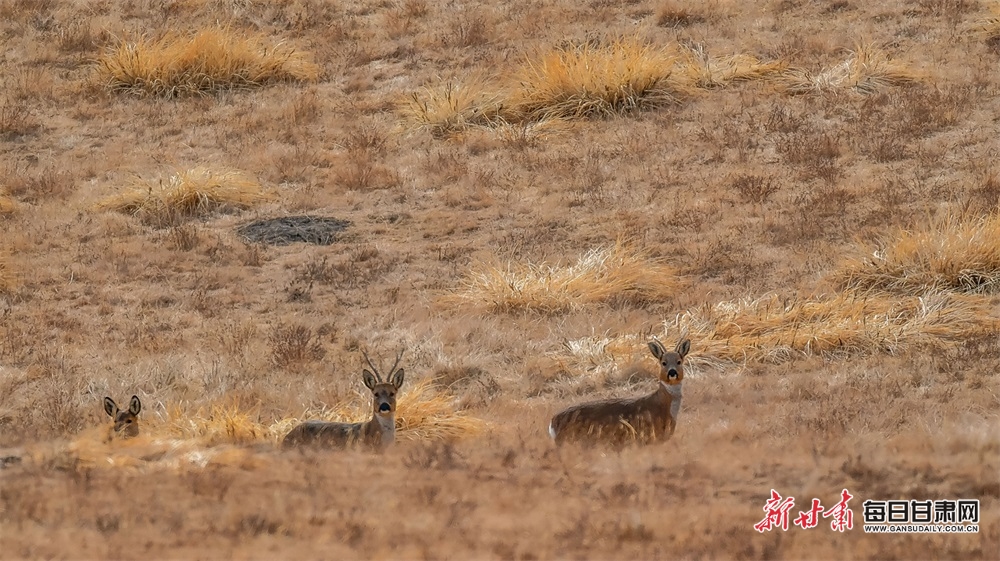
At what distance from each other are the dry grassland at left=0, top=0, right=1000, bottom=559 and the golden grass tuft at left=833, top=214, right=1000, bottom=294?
0.03 metres

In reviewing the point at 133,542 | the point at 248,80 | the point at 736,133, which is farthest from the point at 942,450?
the point at 248,80

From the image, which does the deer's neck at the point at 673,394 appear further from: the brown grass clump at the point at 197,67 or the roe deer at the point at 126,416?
the brown grass clump at the point at 197,67

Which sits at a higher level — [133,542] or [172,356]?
[133,542]

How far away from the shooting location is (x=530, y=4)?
19859 mm

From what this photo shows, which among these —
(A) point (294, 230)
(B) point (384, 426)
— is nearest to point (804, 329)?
(B) point (384, 426)

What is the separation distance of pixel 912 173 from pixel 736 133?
214 cm

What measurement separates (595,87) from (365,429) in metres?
8.86

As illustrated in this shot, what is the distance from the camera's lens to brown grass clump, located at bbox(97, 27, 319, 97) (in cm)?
1812

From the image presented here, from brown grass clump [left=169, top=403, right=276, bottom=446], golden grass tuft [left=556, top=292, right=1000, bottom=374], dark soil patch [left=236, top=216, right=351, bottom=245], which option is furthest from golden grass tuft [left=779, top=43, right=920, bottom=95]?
brown grass clump [left=169, top=403, right=276, bottom=446]

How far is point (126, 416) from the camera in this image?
9102 millimetres

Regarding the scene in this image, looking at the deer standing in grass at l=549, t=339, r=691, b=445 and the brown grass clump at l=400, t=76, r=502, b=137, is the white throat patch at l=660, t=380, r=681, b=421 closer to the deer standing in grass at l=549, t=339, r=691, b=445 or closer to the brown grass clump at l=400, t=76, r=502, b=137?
the deer standing in grass at l=549, t=339, r=691, b=445

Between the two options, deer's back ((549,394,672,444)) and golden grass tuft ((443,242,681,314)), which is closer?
deer's back ((549,394,672,444))

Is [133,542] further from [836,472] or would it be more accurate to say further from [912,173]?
[912,173]

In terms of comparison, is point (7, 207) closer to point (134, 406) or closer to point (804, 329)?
point (134, 406)
